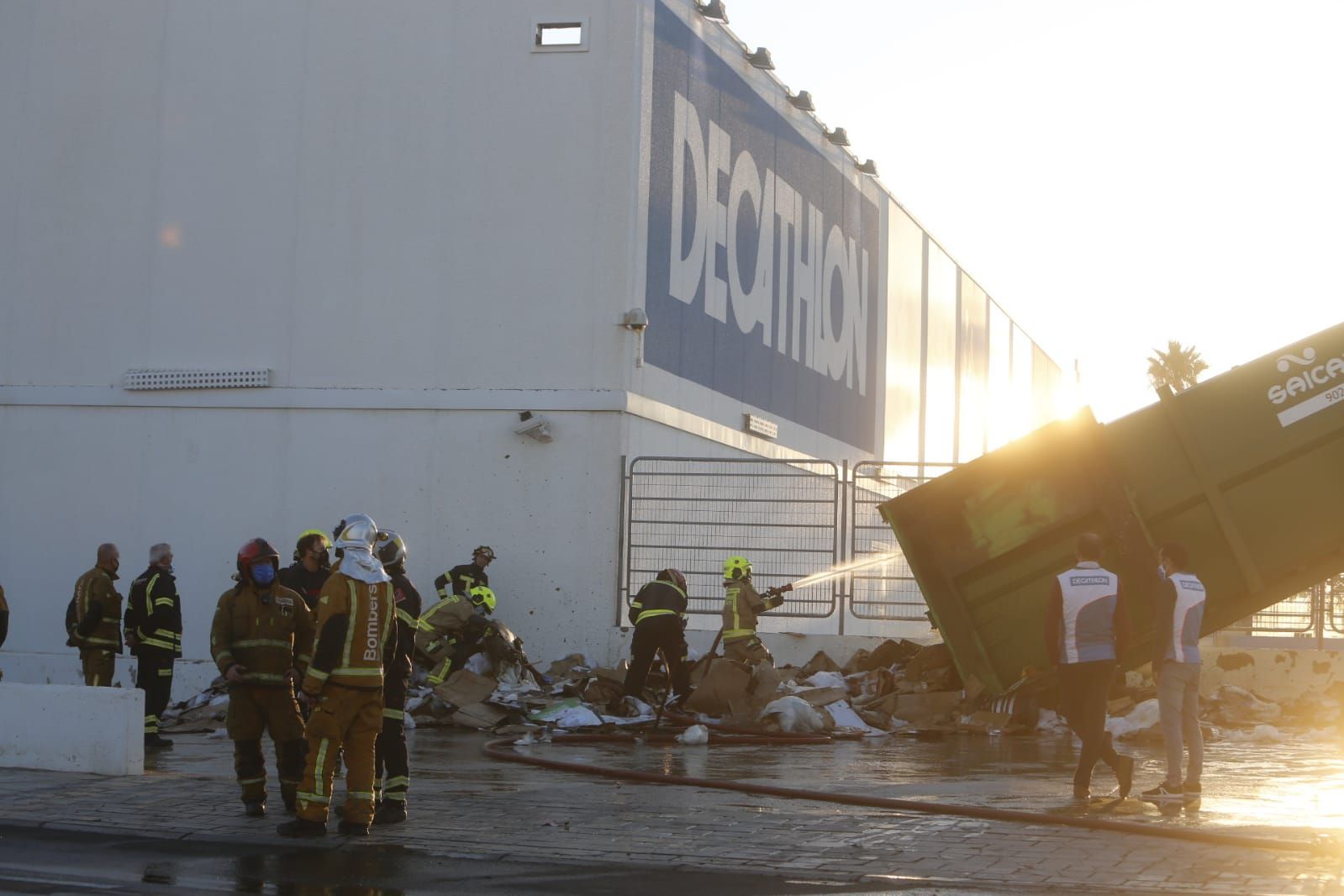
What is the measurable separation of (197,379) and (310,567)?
1219cm

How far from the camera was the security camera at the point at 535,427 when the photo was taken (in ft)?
70.0

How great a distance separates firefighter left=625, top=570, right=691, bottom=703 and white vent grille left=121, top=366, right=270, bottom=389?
7132mm

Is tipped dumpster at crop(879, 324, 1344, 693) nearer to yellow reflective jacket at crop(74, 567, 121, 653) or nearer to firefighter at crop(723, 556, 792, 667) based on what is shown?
firefighter at crop(723, 556, 792, 667)

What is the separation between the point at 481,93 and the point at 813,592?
7.60 meters

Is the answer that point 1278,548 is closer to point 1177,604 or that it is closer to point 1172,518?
point 1172,518

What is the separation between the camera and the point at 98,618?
15852 mm

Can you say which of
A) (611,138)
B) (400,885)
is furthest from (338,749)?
(611,138)

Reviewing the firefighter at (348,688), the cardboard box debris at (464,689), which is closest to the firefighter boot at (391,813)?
the firefighter at (348,688)

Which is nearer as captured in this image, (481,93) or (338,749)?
(338,749)

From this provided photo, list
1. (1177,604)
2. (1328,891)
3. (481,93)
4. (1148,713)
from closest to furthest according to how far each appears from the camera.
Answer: (1328,891) < (1177,604) < (1148,713) < (481,93)

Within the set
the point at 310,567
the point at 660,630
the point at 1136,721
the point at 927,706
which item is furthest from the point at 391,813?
the point at 1136,721

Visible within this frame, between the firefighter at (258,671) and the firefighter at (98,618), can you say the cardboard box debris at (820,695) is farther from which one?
the firefighter at (258,671)

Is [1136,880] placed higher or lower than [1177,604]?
lower

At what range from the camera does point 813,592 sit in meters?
20.6
